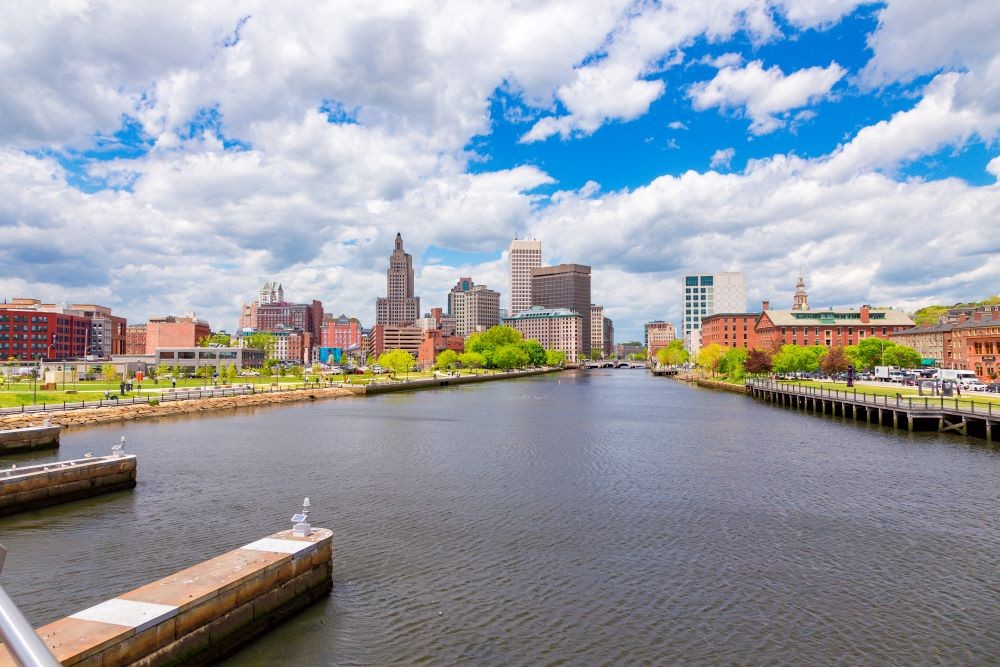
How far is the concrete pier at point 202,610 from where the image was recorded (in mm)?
14000

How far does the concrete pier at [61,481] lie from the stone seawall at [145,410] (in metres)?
26.9

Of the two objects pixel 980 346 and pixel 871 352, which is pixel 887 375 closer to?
pixel 871 352

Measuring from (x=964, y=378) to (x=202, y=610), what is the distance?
425 ft

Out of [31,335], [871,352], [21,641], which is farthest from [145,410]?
[31,335]

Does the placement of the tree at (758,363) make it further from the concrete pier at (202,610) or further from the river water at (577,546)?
the concrete pier at (202,610)

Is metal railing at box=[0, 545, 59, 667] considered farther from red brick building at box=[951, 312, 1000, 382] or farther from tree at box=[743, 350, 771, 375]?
tree at box=[743, 350, 771, 375]

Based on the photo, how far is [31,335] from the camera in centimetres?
18525

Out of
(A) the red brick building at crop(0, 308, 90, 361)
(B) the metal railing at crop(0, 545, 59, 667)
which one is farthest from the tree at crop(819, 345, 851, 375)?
(A) the red brick building at crop(0, 308, 90, 361)

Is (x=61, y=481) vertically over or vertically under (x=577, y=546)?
over

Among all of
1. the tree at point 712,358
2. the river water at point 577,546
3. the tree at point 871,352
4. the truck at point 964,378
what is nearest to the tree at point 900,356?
the tree at point 871,352

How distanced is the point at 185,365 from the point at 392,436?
13198 centimetres

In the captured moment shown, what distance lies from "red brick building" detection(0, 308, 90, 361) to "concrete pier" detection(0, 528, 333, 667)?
19157 cm

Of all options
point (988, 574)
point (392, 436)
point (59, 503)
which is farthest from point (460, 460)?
point (988, 574)

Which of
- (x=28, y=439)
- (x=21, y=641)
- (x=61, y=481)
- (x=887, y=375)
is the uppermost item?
(x=21, y=641)
